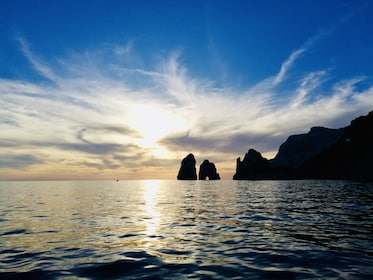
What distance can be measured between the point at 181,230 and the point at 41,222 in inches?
504

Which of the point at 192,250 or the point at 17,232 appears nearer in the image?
the point at 192,250

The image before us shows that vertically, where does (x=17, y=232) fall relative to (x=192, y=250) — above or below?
above

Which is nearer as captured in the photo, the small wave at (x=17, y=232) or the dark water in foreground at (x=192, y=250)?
the dark water in foreground at (x=192, y=250)

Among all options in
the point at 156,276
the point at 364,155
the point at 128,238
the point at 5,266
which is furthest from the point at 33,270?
the point at 364,155

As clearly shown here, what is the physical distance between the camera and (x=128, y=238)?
56.0ft

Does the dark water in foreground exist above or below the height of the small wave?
below

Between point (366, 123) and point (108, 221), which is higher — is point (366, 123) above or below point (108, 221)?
above

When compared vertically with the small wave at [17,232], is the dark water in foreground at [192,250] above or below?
below

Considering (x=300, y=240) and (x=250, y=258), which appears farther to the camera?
(x=300, y=240)


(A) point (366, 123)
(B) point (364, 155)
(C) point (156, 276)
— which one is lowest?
(C) point (156, 276)

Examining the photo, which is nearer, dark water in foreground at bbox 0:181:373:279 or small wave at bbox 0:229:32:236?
dark water in foreground at bbox 0:181:373:279

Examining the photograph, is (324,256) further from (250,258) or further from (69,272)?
(69,272)

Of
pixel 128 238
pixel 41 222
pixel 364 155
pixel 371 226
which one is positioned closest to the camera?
pixel 128 238

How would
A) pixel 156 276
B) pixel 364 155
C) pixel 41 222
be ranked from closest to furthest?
pixel 156 276 → pixel 41 222 → pixel 364 155
